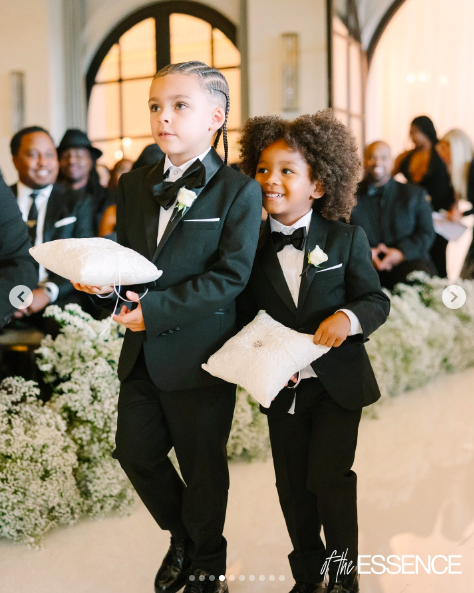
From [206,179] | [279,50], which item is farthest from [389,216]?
[206,179]

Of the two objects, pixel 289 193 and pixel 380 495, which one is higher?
pixel 289 193

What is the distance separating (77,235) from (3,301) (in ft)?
4.11

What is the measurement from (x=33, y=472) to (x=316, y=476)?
1.14 m

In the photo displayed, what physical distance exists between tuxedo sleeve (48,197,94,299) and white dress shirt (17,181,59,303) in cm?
3

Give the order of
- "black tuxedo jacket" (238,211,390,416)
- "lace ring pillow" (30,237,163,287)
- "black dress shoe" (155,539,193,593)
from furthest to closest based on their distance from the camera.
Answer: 1. "black dress shoe" (155,539,193,593)
2. "black tuxedo jacket" (238,211,390,416)
3. "lace ring pillow" (30,237,163,287)

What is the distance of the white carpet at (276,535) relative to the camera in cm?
192

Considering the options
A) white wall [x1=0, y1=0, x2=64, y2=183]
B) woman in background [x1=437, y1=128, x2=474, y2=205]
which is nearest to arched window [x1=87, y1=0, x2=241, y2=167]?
white wall [x1=0, y1=0, x2=64, y2=183]

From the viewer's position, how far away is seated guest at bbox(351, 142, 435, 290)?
15.3ft

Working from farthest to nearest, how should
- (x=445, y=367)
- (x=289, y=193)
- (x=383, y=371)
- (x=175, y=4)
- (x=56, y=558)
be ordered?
(x=175, y=4), (x=445, y=367), (x=383, y=371), (x=56, y=558), (x=289, y=193)

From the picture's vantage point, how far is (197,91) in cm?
156

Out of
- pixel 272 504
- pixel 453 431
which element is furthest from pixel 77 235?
pixel 453 431

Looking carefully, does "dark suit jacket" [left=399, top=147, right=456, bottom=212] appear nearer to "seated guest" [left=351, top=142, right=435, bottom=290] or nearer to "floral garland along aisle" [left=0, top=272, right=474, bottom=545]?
"seated guest" [left=351, top=142, right=435, bottom=290]

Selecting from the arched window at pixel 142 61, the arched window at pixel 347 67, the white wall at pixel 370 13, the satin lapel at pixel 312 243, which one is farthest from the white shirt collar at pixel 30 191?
the white wall at pixel 370 13

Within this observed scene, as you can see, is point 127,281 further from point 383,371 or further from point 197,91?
point 383,371
